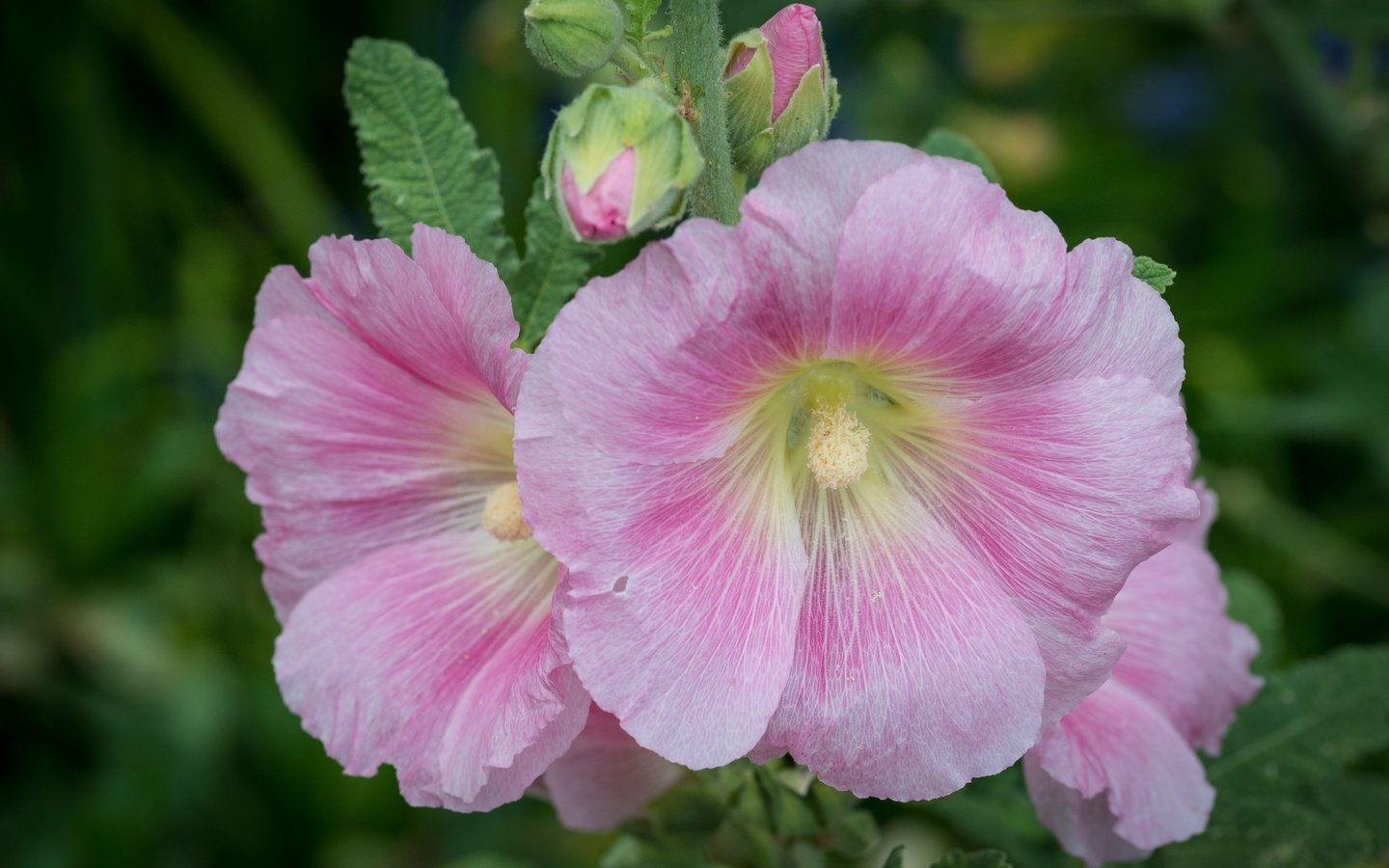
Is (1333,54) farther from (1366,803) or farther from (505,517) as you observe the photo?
(505,517)

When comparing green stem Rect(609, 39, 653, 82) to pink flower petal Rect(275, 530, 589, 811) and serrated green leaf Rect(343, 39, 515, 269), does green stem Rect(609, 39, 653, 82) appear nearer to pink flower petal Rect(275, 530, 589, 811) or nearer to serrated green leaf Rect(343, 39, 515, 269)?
serrated green leaf Rect(343, 39, 515, 269)

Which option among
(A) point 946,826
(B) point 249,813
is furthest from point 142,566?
(A) point 946,826

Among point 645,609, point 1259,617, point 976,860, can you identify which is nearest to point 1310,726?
point 1259,617

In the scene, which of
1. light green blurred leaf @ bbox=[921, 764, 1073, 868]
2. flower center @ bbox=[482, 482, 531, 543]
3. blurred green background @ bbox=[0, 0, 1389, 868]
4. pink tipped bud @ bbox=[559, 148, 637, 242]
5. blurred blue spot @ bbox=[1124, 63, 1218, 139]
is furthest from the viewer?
blurred blue spot @ bbox=[1124, 63, 1218, 139]

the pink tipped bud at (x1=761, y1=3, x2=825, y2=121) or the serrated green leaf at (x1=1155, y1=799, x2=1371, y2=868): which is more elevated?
the pink tipped bud at (x1=761, y1=3, x2=825, y2=121)

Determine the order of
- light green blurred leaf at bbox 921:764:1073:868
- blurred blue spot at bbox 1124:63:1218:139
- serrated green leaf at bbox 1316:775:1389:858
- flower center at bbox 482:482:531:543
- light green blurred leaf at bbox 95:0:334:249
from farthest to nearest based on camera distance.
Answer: light green blurred leaf at bbox 95:0:334:249 → blurred blue spot at bbox 1124:63:1218:139 → serrated green leaf at bbox 1316:775:1389:858 → light green blurred leaf at bbox 921:764:1073:868 → flower center at bbox 482:482:531:543

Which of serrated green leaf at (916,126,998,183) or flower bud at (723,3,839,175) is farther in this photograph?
serrated green leaf at (916,126,998,183)

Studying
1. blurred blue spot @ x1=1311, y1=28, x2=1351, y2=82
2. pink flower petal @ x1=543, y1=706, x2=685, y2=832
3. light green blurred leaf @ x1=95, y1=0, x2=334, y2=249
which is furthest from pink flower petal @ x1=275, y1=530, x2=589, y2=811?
light green blurred leaf @ x1=95, y1=0, x2=334, y2=249

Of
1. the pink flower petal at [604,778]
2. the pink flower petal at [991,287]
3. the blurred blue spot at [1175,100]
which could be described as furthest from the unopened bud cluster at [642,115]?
the blurred blue spot at [1175,100]
